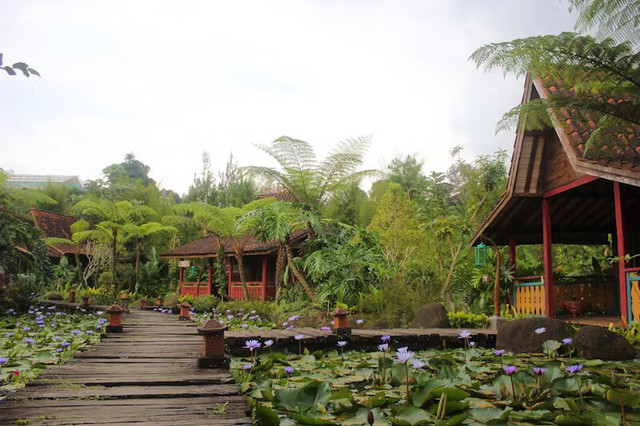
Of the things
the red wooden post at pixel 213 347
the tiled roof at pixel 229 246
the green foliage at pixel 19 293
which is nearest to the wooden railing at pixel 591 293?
the red wooden post at pixel 213 347

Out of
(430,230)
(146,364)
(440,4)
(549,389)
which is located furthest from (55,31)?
(430,230)

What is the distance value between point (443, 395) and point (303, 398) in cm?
82

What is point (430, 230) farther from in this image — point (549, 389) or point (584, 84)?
point (549, 389)

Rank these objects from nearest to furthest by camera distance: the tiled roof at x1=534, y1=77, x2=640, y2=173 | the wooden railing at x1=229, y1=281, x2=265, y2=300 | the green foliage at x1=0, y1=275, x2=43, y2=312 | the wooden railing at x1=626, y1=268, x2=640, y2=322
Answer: the tiled roof at x1=534, y1=77, x2=640, y2=173, the wooden railing at x1=626, y1=268, x2=640, y2=322, the green foliage at x1=0, y1=275, x2=43, y2=312, the wooden railing at x1=229, y1=281, x2=265, y2=300

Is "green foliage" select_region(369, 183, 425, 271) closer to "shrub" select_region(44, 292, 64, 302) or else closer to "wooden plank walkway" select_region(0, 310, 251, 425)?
"shrub" select_region(44, 292, 64, 302)

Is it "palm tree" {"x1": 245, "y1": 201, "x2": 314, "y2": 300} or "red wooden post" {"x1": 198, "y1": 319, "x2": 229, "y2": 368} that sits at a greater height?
"palm tree" {"x1": 245, "y1": 201, "x2": 314, "y2": 300}

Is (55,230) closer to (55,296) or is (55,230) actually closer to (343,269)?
(55,296)

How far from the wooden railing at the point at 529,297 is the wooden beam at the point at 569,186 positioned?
149cm

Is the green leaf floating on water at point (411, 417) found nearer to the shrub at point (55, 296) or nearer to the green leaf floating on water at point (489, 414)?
the green leaf floating on water at point (489, 414)

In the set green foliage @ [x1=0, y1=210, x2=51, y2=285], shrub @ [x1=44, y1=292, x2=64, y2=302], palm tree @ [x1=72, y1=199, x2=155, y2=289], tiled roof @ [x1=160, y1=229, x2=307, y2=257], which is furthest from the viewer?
palm tree @ [x1=72, y1=199, x2=155, y2=289]

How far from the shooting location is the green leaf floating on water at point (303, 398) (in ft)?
9.67

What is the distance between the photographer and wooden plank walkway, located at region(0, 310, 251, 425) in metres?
2.62

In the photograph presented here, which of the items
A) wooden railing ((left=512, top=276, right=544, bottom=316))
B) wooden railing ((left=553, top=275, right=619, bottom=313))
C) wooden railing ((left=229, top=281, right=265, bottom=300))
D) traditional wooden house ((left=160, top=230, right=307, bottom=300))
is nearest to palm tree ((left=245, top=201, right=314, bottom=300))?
traditional wooden house ((left=160, top=230, right=307, bottom=300))

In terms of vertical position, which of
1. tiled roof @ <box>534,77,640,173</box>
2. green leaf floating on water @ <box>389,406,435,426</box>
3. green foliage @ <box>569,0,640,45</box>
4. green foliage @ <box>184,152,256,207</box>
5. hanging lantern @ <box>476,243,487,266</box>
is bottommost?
green leaf floating on water @ <box>389,406,435,426</box>
